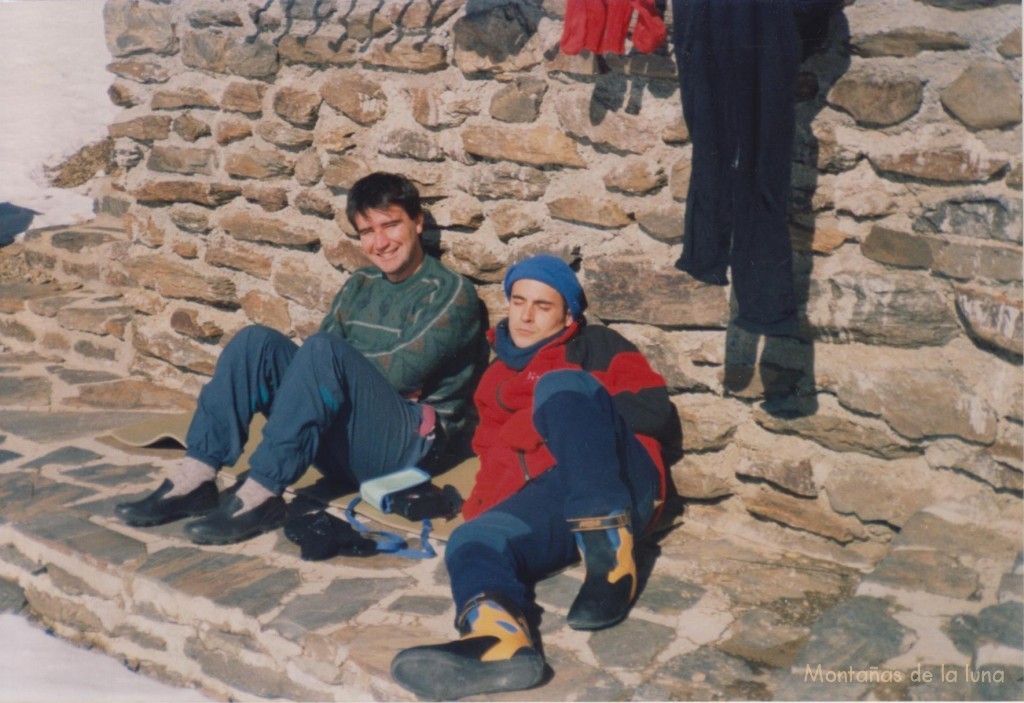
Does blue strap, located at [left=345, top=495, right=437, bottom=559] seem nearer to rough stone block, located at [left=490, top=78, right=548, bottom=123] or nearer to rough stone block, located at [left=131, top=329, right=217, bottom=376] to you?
rough stone block, located at [left=490, top=78, right=548, bottom=123]

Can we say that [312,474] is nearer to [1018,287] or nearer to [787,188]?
[787,188]

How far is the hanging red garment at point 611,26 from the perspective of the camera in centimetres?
292

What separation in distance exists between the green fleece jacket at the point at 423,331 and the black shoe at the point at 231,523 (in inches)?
23.7

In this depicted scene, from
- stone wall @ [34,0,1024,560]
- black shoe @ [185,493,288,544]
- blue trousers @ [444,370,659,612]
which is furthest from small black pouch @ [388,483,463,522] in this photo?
stone wall @ [34,0,1024,560]

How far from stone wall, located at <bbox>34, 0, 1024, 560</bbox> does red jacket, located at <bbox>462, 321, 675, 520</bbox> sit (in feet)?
0.82

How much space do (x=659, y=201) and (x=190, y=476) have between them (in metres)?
1.69

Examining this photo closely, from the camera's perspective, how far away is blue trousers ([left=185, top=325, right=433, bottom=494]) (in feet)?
9.86

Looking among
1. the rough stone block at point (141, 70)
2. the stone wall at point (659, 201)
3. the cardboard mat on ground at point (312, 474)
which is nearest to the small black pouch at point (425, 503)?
the cardboard mat on ground at point (312, 474)

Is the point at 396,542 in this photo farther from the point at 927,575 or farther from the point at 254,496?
the point at 927,575

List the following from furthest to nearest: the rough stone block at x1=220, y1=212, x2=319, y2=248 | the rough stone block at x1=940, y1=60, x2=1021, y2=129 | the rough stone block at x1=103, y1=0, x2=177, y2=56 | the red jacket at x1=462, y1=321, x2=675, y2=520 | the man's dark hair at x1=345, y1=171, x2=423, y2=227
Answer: the rough stone block at x1=103, y1=0, x2=177, y2=56, the rough stone block at x1=220, y1=212, x2=319, y2=248, the man's dark hair at x1=345, y1=171, x2=423, y2=227, the red jacket at x1=462, y1=321, x2=675, y2=520, the rough stone block at x1=940, y1=60, x2=1021, y2=129

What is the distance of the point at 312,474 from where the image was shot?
366cm

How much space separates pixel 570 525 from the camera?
99.4 inches

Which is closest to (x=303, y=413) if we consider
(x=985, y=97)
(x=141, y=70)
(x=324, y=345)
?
(x=324, y=345)

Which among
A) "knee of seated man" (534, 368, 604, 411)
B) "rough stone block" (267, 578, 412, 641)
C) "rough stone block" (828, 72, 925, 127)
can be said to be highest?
"rough stone block" (828, 72, 925, 127)
